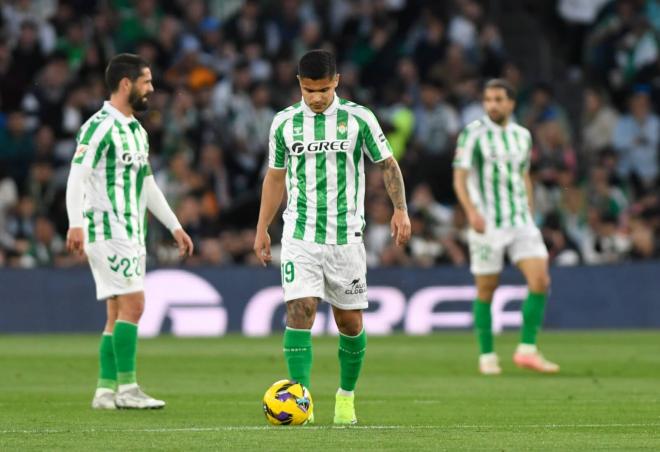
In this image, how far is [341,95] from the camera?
21.9 metres

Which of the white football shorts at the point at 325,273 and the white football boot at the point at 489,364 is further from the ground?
the white football shorts at the point at 325,273

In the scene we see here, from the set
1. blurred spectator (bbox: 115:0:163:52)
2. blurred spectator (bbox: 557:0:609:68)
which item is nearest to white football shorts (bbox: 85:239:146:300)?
blurred spectator (bbox: 115:0:163:52)

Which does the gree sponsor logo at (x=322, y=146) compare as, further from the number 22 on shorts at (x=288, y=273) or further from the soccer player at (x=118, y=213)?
the soccer player at (x=118, y=213)

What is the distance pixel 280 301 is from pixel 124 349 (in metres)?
9.16

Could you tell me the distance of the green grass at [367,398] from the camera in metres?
8.38

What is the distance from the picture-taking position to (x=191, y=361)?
15266 millimetres

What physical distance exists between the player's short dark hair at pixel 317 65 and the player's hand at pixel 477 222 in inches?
183

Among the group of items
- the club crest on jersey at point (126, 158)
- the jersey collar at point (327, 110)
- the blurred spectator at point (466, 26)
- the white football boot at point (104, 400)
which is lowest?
the white football boot at point (104, 400)

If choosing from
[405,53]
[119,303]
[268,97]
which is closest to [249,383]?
[119,303]

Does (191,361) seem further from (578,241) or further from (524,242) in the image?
(578,241)

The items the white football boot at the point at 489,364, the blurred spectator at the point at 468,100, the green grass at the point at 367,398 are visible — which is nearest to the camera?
the green grass at the point at 367,398

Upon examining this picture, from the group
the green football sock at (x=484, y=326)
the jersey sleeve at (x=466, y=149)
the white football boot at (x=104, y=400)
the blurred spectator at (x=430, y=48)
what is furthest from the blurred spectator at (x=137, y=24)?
the white football boot at (x=104, y=400)

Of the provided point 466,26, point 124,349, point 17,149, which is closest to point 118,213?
point 124,349

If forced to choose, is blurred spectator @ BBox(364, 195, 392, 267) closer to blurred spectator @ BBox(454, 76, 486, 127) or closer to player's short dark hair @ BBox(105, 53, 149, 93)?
blurred spectator @ BBox(454, 76, 486, 127)
